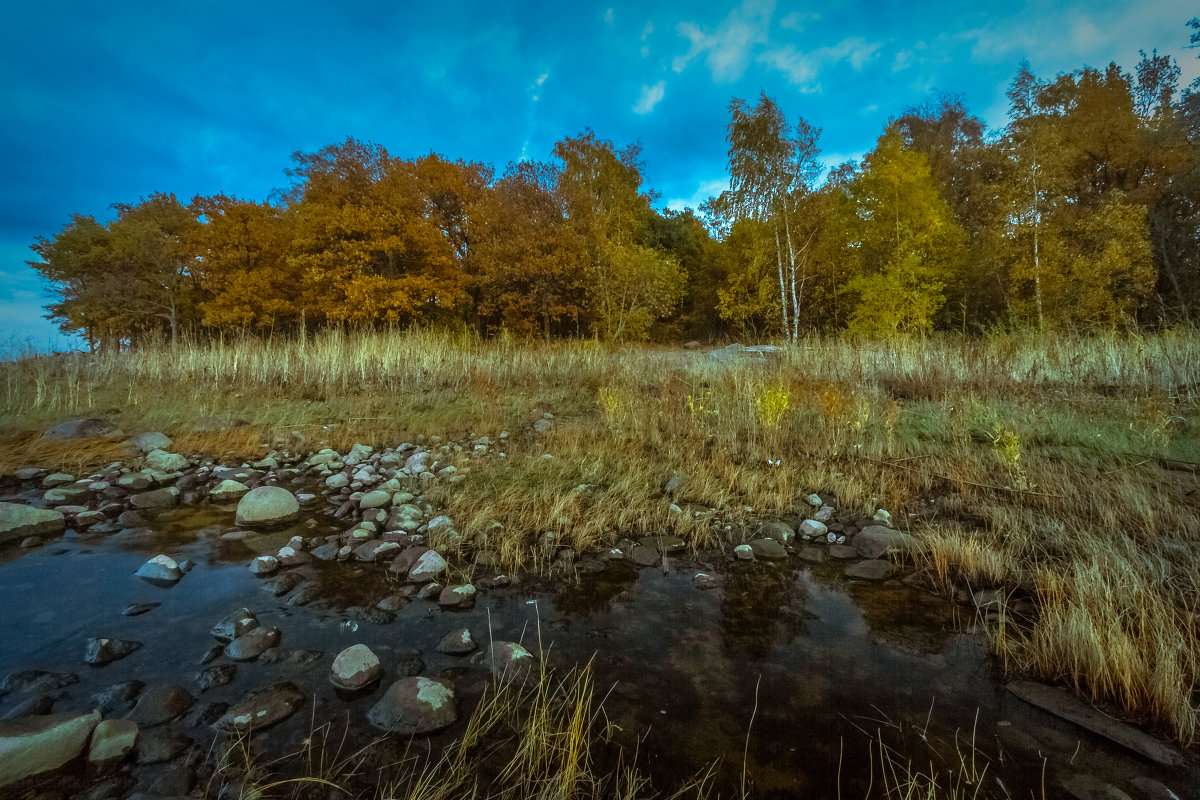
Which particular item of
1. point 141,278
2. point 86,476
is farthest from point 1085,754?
point 141,278

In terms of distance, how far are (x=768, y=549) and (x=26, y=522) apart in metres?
5.68

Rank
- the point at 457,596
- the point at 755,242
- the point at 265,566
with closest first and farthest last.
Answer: the point at 457,596 → the point at 265,566 → the point at 755,242

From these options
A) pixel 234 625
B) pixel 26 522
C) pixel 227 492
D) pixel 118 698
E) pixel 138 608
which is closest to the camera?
pixel 118 698

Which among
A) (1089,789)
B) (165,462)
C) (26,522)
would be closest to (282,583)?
(26,522)

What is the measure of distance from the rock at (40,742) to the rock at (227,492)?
132 inches

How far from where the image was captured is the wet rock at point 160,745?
1.70 metres

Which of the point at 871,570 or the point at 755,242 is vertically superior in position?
the point at 755,242

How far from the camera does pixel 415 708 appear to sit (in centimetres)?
194

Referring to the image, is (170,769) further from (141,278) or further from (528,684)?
(141,278)

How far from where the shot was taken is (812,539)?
376 centimetres

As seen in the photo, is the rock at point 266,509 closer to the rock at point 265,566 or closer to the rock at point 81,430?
the rock at point 265,566

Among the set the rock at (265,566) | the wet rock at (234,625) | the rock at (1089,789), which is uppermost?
the rock at (265,566)

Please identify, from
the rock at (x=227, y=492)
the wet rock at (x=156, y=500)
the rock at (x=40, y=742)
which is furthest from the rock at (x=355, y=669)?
the wet rock at (x=156, y=500)

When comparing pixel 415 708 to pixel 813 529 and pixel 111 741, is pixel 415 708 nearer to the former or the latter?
pixel 111 741
